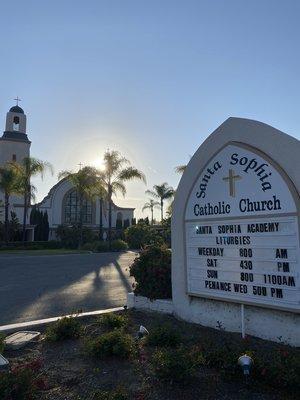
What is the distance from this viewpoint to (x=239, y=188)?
5.89m

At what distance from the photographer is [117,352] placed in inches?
186

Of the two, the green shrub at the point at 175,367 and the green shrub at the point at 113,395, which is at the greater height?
the green shrub at the point at 175,367

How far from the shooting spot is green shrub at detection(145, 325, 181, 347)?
16.9 ft

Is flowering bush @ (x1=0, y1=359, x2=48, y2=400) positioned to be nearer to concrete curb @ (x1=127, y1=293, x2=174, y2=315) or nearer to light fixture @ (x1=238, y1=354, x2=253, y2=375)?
light fixture @ (x1=238, y1=354, x2=253, y2=375)

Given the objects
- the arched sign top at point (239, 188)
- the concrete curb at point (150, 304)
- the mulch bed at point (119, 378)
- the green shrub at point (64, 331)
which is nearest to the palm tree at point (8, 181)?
the concrete curb at point (150, 304)

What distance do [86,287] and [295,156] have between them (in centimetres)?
829

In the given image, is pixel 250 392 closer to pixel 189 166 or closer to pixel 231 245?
pixel 231 245

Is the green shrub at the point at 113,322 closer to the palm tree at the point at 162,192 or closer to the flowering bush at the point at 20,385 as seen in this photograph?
the flowering bush at the point at 20,385

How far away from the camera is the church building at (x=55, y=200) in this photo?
58.2 meters

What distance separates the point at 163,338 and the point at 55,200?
55.4 metres

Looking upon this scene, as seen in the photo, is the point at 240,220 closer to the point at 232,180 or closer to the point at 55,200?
the point at 232,180

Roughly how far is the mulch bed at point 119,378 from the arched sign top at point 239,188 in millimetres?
1784

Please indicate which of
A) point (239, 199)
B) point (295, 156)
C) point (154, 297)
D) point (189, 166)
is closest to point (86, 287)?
point (154, 297)

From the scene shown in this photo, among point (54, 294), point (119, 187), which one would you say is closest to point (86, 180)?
point (119, 187)
